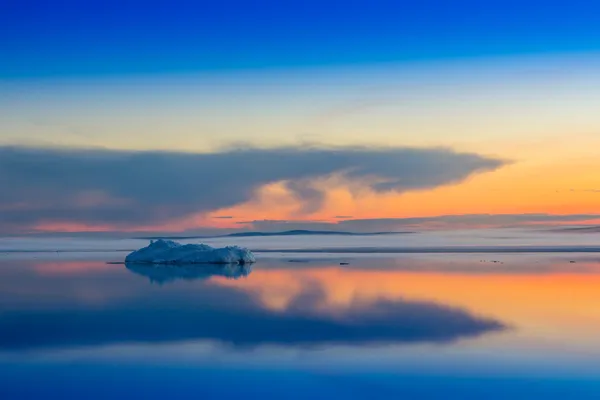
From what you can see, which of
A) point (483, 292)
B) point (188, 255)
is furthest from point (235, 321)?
point (188, 255)

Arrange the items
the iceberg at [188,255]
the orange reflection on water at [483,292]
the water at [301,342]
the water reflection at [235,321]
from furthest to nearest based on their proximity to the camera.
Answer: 1. the iceberg at [188,255]
2. the orange reflection on water at [483,292]
3. the water reflection at [235,321]
4. the water at [301,342]

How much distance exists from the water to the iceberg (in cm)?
1077

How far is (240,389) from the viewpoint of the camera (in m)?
6.08

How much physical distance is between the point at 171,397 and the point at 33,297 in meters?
8.93

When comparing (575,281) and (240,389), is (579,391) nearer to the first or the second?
(240,389)

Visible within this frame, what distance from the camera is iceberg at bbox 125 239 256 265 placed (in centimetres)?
2616

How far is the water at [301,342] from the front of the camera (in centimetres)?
616

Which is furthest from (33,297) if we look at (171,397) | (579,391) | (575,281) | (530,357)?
(575,281)

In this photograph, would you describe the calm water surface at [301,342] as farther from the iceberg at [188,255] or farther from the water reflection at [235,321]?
the iceberg at [188,255]

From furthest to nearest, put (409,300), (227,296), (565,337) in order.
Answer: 1. (227,296)
2. (409,300)
3. (565,337)

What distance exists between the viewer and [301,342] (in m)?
8.34

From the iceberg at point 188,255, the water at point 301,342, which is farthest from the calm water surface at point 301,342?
the iceberg at point 188,255

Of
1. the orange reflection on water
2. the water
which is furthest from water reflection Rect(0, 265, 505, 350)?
the orange reflection on water

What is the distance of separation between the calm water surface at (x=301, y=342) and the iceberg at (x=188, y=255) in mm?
10841
